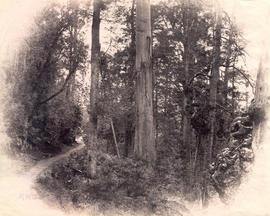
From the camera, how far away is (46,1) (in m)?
4.30

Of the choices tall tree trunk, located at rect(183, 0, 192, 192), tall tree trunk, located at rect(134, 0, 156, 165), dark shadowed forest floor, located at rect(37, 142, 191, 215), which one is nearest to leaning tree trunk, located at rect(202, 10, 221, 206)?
tall tree trunk, located at rect(183, 0, 192, 192)

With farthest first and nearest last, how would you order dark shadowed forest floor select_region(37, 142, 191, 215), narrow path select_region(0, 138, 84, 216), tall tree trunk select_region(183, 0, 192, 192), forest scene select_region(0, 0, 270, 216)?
tall tree trunk select_region(183, 0, 192, 192), dark shadowed forest floor select_region(37, 142, 191, 215), forest scene select_region(0, 0, 270, 216), narrow path select_region(0, 138, 84, 216)

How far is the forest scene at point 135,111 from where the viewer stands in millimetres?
4105

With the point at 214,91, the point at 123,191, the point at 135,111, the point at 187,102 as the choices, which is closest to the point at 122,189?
the point at 123,191

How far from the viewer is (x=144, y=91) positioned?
568 cm

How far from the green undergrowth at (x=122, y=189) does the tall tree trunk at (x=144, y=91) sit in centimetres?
29

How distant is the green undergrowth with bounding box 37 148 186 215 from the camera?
14.1ft

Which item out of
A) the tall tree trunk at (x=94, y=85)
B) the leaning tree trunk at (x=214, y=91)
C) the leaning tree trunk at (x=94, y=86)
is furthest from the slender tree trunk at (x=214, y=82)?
the tall tree trunk at (x=94, y=85)

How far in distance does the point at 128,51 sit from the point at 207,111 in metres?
4.31

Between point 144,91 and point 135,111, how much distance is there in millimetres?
437

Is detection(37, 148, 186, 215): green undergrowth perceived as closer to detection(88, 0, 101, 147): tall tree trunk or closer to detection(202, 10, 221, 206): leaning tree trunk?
detection(202, 10, 221, 206): leaning tree trunk

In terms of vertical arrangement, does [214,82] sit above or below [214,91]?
above

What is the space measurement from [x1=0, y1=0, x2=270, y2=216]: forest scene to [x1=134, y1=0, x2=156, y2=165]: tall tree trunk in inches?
0.7

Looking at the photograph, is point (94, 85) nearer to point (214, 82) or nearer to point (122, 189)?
point (214, 82)
